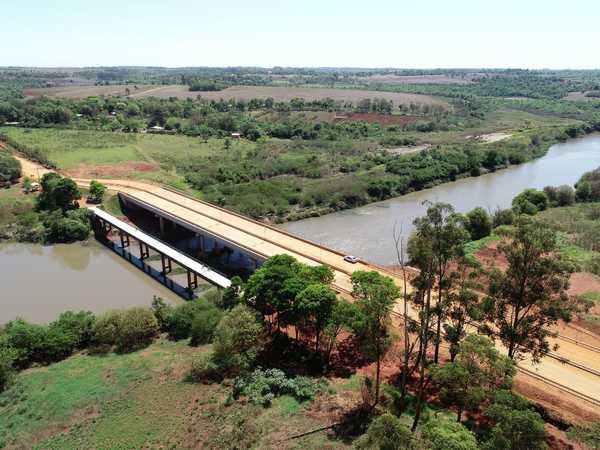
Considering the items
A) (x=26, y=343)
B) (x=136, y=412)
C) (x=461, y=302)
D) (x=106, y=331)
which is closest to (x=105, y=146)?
(x=26, y=343)

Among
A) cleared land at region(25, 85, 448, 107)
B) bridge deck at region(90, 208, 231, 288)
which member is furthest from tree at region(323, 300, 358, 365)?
cleared land at region(25, 85, 448, 107)

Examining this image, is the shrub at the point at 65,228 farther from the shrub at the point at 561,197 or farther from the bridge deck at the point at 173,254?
the shrub at the point at 561,197

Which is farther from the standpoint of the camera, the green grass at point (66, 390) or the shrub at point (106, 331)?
the shrub at point (106, 331)

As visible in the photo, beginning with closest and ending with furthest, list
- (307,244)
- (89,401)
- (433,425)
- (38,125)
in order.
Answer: (433,425) < (89,401) < (307,244) < (38,125)

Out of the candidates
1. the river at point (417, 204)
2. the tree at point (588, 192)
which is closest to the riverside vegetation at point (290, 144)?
the river at point (417, 204)

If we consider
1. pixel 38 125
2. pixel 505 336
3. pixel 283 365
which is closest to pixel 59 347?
pixel 283 365

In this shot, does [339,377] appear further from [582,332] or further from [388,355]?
[582,332]

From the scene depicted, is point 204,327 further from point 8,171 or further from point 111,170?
point 8,171
